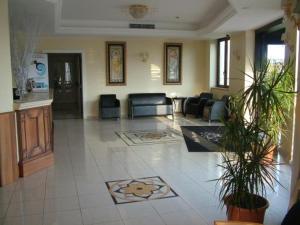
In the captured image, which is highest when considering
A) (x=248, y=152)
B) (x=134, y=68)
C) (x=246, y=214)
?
(x=134, y=68)

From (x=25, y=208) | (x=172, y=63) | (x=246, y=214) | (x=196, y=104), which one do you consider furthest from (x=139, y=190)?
(x=172, y=63)

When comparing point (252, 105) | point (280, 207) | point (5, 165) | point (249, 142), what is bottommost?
point (280, 207)

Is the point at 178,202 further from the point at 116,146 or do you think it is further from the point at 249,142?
the point at 116,146

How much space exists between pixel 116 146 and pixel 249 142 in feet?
14.0

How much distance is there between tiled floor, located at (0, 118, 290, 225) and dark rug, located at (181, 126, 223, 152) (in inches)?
9.4

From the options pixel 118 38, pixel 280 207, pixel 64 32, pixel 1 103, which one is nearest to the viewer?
pixel 280 207

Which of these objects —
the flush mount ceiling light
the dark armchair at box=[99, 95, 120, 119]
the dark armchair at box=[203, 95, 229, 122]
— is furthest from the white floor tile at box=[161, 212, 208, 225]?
the dark armchair at box=[99, 95, 120, 119]

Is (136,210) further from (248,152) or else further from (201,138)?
(201,138)

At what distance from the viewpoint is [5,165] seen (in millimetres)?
4355

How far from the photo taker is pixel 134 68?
36.6ft

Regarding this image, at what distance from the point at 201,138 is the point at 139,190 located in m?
3.56

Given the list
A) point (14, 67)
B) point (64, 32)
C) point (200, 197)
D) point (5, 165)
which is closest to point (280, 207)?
point (200, 197)

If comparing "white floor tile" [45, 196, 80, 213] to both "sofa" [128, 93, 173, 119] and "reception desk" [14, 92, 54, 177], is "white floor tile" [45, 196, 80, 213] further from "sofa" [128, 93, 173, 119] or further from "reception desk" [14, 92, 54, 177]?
"sofa" [128, 93, 173, 119]

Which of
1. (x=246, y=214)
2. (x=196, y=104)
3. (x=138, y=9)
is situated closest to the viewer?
(x=246, y=214)
